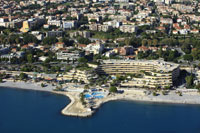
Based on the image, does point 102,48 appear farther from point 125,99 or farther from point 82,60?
point 125,99

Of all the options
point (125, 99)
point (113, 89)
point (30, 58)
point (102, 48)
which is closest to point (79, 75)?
point (113, 89)

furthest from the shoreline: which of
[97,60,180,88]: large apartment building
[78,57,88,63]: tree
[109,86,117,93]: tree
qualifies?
[78,57,88,63]: tree

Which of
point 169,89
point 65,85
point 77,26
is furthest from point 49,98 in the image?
point 77,26

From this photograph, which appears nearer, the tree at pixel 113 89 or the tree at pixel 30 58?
the tree at pixel 113 89

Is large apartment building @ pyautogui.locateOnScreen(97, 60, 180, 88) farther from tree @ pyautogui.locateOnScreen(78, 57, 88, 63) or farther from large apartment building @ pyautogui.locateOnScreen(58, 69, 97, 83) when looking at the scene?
tree @ pyautogui.locateOnScreen(78, 57, 88, 63)

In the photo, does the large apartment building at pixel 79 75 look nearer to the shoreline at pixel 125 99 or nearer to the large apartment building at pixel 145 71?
the large apartment building at pixel 145 71

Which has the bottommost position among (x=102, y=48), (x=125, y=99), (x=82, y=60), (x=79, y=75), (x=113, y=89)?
(x=125, y=99)

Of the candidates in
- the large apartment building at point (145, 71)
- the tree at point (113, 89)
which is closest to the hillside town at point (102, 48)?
the large apartment building at point (145, 71)

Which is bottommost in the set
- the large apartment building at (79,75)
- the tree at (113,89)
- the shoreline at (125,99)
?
the shoreline at (125,99)

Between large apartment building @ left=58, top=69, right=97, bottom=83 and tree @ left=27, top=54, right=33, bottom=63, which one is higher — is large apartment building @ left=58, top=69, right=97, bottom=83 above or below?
below
